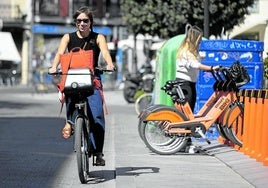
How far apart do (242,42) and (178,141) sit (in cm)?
270

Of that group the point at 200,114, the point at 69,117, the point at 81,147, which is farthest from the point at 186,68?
the point at 81,147

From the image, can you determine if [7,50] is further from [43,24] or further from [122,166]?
[122,166]

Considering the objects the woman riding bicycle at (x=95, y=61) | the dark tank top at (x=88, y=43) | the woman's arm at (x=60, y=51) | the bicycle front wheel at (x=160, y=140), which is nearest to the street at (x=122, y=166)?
the bicycle front wheel at (x=160, y=140)

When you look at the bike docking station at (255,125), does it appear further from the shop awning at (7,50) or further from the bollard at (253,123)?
the shop awning at (7,50)

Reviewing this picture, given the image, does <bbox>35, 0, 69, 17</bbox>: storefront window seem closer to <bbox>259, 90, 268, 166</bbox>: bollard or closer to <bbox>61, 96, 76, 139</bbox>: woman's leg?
<bbox>259, 90, 268, 166</bbox>: bollard

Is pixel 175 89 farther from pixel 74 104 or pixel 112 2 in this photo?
pixel 112 2

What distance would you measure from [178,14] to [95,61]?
13117 millimetres

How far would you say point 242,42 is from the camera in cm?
1213

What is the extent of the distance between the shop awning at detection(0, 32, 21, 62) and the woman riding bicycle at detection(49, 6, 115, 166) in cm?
3405

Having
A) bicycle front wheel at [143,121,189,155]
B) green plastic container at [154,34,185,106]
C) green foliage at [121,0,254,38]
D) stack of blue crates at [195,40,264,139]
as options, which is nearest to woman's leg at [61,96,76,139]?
bicycle front wheel at [143,121,189,155]

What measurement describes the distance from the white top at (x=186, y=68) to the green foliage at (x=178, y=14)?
28.4 ft

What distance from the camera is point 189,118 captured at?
33.9 feet

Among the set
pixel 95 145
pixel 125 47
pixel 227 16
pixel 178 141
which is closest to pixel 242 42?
pixel 178 141

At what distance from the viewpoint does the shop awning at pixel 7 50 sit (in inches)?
1638
